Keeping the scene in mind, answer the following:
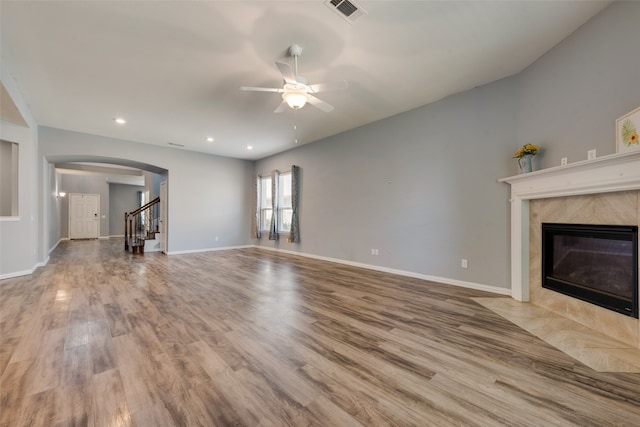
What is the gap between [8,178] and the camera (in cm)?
440

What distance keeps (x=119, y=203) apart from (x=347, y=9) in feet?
47.5

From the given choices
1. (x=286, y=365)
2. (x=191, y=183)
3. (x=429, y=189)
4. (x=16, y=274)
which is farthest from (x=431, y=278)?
(x=16, y=274)

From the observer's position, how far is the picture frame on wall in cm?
211

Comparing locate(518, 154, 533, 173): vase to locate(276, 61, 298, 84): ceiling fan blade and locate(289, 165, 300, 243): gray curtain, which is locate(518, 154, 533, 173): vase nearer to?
locate(276, 61, 298, 84): ceiling fan blade

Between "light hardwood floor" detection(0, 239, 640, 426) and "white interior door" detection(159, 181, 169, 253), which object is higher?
"white interior door" detection(159, 181, 169, 253)

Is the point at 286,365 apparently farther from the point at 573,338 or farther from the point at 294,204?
the point at 294,204

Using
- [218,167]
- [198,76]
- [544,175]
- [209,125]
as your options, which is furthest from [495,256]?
[218,167]

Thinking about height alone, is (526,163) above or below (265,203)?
above

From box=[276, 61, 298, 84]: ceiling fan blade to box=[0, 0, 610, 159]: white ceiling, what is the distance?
0.41m

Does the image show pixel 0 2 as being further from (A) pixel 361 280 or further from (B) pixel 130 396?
(A) pixel 361 280

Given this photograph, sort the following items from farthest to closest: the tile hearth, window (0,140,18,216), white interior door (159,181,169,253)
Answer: white interior door (159,181,169,253)
window (0,140,18,216)
the tile hearth

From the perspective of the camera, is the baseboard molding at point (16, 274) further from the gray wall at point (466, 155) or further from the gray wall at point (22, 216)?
the gray wall at point (466, 155)

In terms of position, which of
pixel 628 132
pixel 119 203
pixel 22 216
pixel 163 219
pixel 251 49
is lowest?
pixel 163 219

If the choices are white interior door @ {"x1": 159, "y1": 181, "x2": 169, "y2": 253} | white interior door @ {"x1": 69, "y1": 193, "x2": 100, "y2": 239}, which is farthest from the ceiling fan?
white interior door @ {"x1": 69, "y1": 193, "x2": 100, "y2": 239}
